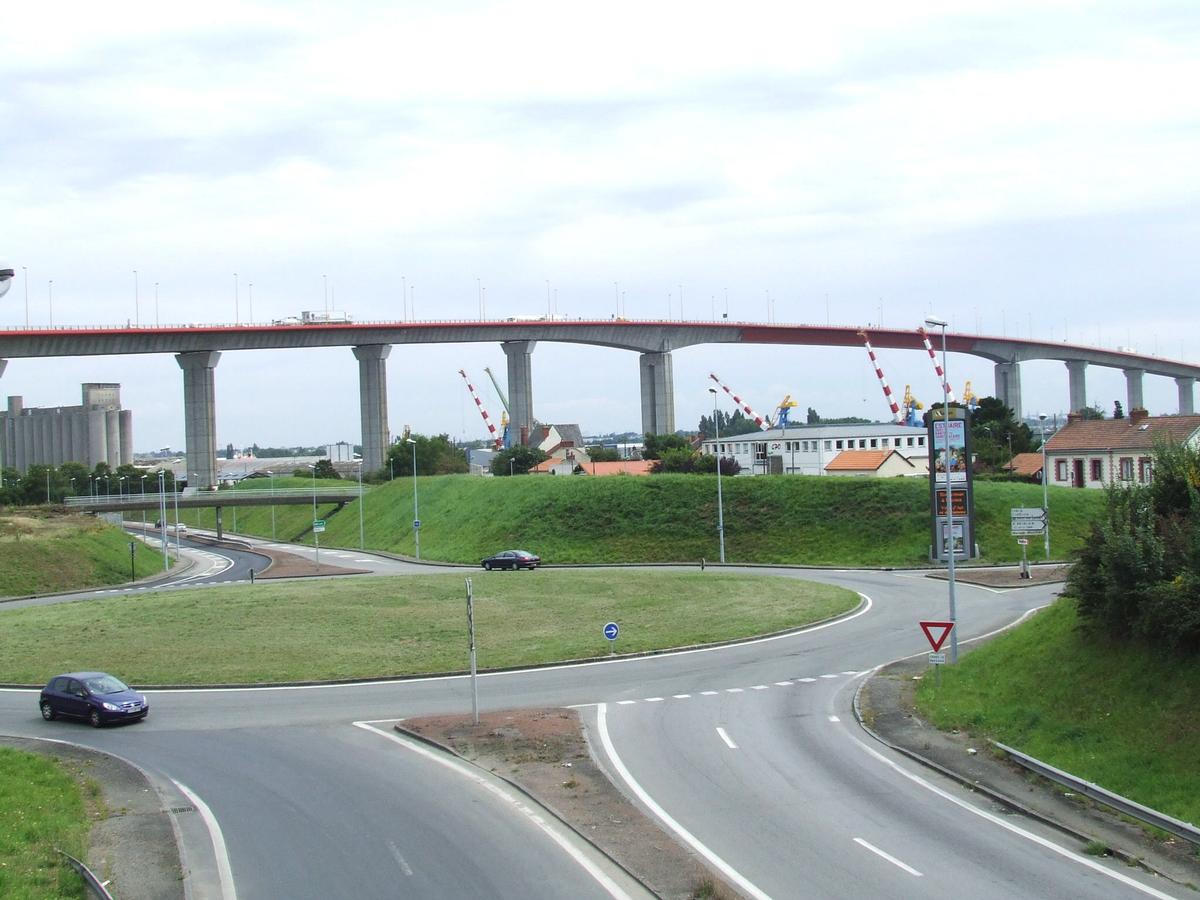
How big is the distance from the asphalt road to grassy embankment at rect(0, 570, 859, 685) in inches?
133

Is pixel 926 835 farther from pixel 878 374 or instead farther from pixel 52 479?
pixel 878 374

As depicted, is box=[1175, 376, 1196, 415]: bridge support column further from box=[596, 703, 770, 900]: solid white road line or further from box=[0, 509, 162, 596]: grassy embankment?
box=[596, 703, 770, 900]: solid white road line

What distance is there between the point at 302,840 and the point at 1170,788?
516 inches

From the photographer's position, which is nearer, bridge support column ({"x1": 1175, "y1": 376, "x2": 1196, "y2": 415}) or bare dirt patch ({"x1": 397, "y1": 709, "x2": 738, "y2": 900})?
bare dirt patch ({"x1": 397, "y1": 709, "x2": 738, "y2": 900})

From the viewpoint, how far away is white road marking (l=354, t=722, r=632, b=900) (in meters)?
14.6

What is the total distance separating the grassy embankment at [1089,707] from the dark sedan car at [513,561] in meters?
42.8

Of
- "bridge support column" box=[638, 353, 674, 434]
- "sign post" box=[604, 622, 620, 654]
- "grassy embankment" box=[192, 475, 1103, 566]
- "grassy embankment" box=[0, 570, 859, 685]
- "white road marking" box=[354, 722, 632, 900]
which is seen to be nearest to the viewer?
"white road marking" box=[354, 722, 632, 900]

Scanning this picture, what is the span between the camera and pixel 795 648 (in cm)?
3584

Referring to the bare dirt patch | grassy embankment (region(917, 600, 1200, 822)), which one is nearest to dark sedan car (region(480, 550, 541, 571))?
the bare dirt patch

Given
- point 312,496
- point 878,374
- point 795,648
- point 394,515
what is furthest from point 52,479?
point 795,648

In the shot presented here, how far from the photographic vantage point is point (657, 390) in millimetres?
138500

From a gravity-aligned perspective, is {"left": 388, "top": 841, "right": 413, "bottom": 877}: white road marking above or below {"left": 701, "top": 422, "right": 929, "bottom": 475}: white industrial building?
below

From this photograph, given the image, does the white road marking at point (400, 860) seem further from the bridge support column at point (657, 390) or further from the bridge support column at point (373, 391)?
the bridge support column at point (657, 390)

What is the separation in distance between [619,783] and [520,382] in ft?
372
